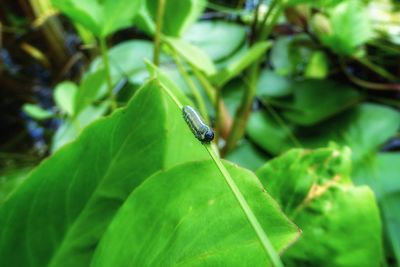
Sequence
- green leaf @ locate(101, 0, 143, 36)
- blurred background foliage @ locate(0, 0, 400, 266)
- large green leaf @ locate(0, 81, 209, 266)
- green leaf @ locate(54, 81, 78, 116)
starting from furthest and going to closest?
green leaf @ locate(54, 81, 78, 116)
green leaf @ locate(101, 0, 143, 36)
blurred background foliage @ locate(0, 0, 400, 266)
large green leaf @ locate(0, 81, 209, 266)

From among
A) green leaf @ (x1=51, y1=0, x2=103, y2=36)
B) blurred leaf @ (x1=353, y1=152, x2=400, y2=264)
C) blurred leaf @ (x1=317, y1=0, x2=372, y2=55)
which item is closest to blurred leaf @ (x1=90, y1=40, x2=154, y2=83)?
green leaf @ (x1=51, y1=0, x2=103, y2=36)

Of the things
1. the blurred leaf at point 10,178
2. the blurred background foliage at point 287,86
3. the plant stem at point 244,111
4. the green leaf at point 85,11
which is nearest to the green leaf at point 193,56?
the blurred background foliage at point 287,86

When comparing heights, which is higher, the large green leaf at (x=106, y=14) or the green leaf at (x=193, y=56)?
the large green leaf at (x=106, y=14)

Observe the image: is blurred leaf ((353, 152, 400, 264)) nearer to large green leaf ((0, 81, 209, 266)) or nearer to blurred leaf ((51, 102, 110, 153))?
large green leaf ((0, 81, 209, 266))

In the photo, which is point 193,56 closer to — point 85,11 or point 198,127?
point 85,11

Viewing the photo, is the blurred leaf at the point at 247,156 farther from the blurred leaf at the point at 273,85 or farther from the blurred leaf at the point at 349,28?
the blurred leaf at the point at 349,28

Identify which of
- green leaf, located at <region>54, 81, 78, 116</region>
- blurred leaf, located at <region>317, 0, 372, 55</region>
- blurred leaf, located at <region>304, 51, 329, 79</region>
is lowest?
blurred leaf, located at <region>304, 51, 329, 79</region>
